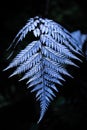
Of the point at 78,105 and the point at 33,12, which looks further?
the point at 33,12

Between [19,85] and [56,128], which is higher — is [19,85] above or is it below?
above

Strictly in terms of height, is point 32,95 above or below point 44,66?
below

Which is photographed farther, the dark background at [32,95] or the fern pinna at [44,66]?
the dark background at [32,95]

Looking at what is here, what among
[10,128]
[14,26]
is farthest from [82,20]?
[10,128]

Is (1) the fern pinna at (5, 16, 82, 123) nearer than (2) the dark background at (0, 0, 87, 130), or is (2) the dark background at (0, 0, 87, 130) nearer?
(1) the fern pinna at (5, 16, 82, 123)

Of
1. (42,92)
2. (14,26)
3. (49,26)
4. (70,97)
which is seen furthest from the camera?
(14,26)

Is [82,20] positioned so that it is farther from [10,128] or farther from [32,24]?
[32,24]

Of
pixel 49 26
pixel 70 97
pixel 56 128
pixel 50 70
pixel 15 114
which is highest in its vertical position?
pixel 49 26

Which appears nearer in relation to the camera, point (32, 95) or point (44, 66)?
point (44, 66)
